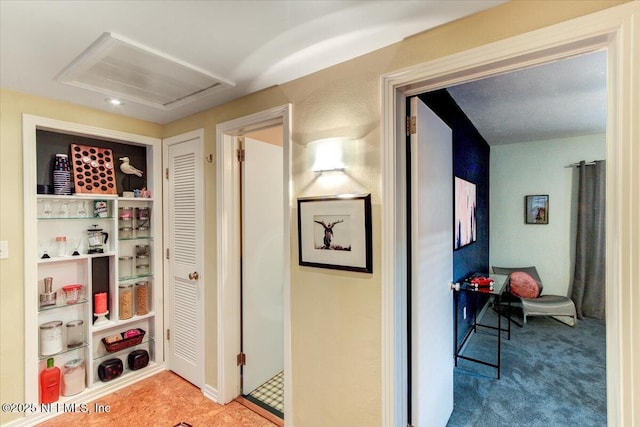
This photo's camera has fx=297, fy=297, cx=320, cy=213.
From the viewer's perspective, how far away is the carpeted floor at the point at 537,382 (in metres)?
2.13

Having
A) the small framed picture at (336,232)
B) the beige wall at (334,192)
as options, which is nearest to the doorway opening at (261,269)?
the beige wall at (334,192)

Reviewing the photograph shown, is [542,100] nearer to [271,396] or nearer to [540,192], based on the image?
[540,192]

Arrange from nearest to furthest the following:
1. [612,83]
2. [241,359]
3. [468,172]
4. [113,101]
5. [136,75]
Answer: [612,83] → [136,75] → [113,101] → [241,359] → [468,172]

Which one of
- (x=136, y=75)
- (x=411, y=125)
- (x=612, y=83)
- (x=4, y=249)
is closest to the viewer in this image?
(x=612, y=83)

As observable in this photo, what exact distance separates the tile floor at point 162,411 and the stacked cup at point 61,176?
168 centimetres

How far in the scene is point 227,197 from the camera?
7.59 feet

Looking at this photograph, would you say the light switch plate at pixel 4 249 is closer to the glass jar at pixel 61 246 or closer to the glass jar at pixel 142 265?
the glass jar at pixel 61 246

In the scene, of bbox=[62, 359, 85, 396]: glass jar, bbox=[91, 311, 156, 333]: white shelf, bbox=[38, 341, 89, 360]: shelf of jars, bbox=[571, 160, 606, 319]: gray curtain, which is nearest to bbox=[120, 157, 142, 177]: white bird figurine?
bbox=[91, 311, 156, 333]: white shelf

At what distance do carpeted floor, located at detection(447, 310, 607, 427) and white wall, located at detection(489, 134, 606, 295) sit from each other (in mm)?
928

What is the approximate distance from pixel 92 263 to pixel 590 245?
5.62 meters

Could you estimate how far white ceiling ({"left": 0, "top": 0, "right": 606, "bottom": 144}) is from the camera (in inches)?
48.3

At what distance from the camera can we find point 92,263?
2549 millimetres

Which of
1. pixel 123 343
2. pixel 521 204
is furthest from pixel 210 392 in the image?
pixel 521 204

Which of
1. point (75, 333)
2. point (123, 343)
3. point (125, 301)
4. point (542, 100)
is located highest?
point (542, 100)
